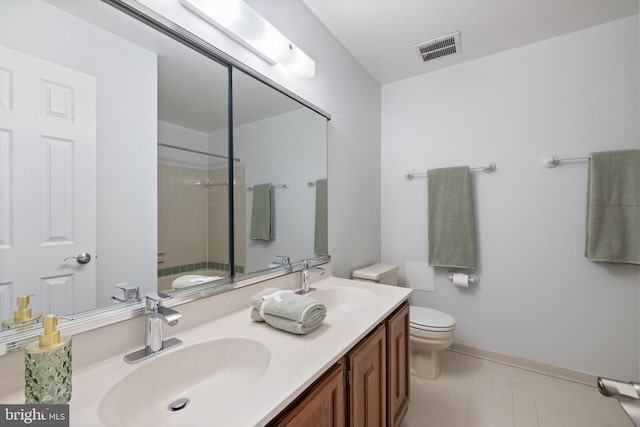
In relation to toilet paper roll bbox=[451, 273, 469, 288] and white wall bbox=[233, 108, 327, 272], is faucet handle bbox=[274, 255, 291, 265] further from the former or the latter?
toilet paper roll bbox=[451, 273, 469, 288]

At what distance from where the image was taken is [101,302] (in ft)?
2.58

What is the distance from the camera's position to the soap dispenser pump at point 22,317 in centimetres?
63

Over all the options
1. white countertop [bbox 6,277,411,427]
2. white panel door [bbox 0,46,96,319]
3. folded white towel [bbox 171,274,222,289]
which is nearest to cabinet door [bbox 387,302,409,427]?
white countertop [bbox 6,277,411,427]

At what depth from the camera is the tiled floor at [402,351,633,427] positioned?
1531 millimetres

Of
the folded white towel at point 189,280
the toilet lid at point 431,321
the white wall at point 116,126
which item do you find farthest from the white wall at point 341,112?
the folded white towel at point 189,280

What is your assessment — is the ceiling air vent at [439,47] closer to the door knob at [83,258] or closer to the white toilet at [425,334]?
the white toilet at [425,334]

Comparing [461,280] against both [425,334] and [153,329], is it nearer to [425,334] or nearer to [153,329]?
[425,334]

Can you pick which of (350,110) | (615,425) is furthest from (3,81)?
(615,425)

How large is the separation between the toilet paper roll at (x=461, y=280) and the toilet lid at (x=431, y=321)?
1.13ft

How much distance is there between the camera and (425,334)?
1803mm

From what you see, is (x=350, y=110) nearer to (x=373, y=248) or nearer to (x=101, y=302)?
(x=373, y=248)

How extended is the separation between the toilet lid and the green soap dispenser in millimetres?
A: 1756

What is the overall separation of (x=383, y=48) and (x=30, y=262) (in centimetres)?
228

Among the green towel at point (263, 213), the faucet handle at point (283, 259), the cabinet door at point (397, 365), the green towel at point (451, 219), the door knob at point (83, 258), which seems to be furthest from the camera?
the green towel at point (451, 219)
